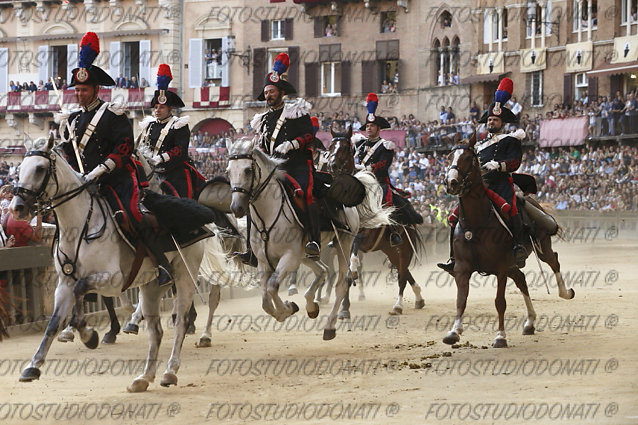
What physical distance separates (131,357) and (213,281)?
144 cm

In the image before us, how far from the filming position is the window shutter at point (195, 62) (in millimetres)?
59281

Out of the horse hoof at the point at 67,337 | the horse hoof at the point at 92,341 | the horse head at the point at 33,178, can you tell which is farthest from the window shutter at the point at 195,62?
the horse head at the point at 33,178

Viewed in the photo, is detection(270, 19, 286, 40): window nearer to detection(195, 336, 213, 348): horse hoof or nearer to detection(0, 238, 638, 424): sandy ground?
detection(0, 238, 638, 424): sandy ground

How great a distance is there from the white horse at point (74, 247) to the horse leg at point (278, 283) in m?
1.72

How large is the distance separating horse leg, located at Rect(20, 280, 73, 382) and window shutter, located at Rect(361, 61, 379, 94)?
47.3m

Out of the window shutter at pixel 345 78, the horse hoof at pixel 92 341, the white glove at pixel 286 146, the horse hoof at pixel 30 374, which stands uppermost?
the window shutter at pixel 345 78

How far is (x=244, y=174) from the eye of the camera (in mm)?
12492

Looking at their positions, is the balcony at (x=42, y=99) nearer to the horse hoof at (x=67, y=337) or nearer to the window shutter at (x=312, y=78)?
the window shutter at (x=312, y=78)

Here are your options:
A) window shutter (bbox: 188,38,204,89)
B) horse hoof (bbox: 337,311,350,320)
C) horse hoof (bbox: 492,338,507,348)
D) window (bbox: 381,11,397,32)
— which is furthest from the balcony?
horse hoof (bbox: 492,338,507,348)

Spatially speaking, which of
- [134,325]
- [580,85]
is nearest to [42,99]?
[580,85]

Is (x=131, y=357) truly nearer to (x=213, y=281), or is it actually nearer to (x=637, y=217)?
(x=213, y=281)

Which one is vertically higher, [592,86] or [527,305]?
[592,86]

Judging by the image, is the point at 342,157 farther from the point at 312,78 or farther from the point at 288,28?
the point at 288,28

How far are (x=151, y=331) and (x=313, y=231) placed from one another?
2983 mm
